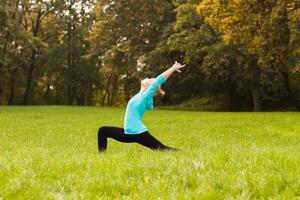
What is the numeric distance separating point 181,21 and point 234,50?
16.6ft

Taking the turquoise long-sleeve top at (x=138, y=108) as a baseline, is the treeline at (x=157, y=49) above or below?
above

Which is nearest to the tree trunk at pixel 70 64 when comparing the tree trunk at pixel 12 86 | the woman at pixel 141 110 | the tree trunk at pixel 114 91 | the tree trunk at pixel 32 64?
the tree trunk at pixel 32 64

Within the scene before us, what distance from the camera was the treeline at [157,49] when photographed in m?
30.5

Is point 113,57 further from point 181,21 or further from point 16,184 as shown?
point 16,184

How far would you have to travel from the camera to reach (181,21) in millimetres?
43469

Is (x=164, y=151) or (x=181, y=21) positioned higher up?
(x=181, y=21)

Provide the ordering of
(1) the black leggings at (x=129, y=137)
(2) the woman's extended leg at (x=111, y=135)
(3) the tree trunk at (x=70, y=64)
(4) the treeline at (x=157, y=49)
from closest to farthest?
(1) the black leggings at (x=129, y=137) → (2) the woman's extended leg at (x=111, y=135) → (4) the treeline at (x=157, y=49) → (3) the tree trunk at (x=70, y=64)

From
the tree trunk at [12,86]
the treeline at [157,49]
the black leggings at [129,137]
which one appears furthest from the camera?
the tree trunk at [12,86]

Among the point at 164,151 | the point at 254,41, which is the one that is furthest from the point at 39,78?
the point at 164,151

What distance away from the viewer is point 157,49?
49312 mm

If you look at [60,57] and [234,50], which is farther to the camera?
[60,57]

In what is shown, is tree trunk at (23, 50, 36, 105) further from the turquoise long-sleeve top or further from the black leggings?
the turquoise long-sleeve top

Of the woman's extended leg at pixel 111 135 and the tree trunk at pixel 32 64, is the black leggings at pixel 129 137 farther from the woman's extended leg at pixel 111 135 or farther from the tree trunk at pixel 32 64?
the tree trunk at pixel 32 64

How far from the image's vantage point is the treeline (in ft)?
100
